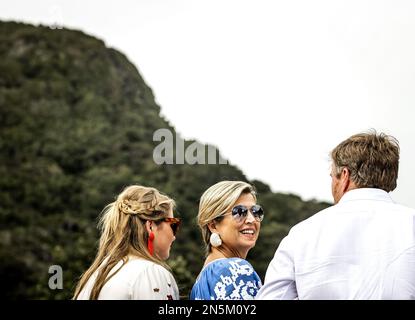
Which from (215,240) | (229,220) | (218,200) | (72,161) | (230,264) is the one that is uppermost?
(72,161)

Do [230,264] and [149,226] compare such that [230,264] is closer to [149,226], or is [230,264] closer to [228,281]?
[228,281]

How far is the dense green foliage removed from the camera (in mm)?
44719

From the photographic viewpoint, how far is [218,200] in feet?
16.6

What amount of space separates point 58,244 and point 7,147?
12917 millimetres

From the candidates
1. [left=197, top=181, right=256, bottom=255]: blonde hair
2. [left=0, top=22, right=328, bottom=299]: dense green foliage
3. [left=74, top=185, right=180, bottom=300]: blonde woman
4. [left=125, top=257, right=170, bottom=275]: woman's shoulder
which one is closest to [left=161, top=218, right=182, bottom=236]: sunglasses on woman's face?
[left=74, top=185, right=180, bottom=300]: blonde woman

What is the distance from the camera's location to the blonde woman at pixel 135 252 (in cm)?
438

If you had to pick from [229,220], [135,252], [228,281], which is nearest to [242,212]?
[229,220]

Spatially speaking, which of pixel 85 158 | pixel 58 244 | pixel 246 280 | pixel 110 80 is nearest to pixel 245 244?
pixel 246 280

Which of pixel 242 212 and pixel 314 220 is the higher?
pixel 242 212

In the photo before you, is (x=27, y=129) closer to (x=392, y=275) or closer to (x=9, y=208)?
(x=9, y=208)

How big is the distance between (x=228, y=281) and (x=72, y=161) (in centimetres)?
5015

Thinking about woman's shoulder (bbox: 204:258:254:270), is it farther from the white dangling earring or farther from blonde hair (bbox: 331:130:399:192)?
blonde hair (bbox: 331:130:399:192)

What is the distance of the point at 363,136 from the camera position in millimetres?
4395

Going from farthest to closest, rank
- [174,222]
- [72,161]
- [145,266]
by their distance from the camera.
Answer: [72,161] → [174,222] → [145,266]
